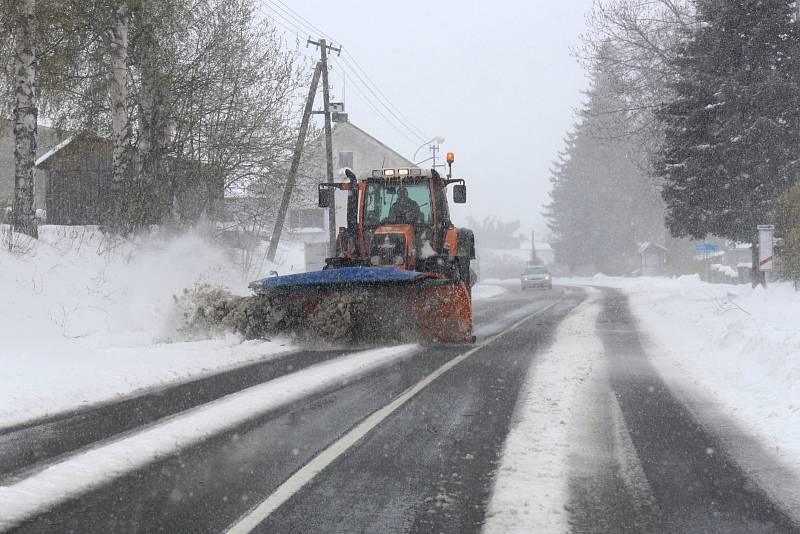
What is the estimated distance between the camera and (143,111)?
57.9ft

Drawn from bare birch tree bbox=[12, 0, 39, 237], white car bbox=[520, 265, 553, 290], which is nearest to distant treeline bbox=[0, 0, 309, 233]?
bare birch tree bbox=[12, 0, 39, 237]

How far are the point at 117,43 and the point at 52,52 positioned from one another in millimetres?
1359

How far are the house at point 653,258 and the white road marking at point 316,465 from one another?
55372mm

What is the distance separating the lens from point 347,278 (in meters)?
10.6

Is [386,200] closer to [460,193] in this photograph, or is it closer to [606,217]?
[460,193]

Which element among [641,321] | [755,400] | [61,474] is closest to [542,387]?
[755,400]

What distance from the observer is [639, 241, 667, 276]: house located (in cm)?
5984

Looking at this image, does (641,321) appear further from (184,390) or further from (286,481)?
(286,481)

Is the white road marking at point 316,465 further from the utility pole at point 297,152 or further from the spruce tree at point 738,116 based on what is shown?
the spruce tree at point 738,116

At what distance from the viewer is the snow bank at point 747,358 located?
19.7ft

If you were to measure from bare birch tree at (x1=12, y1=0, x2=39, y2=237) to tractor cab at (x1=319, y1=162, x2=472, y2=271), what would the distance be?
5955mm

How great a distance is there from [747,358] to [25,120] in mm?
13175

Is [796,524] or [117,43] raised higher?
[117,43]

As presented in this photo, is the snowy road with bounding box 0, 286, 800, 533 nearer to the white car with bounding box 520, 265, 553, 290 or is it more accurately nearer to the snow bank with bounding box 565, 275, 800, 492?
the snow bank with bounding box 565, 275, 800, 492
